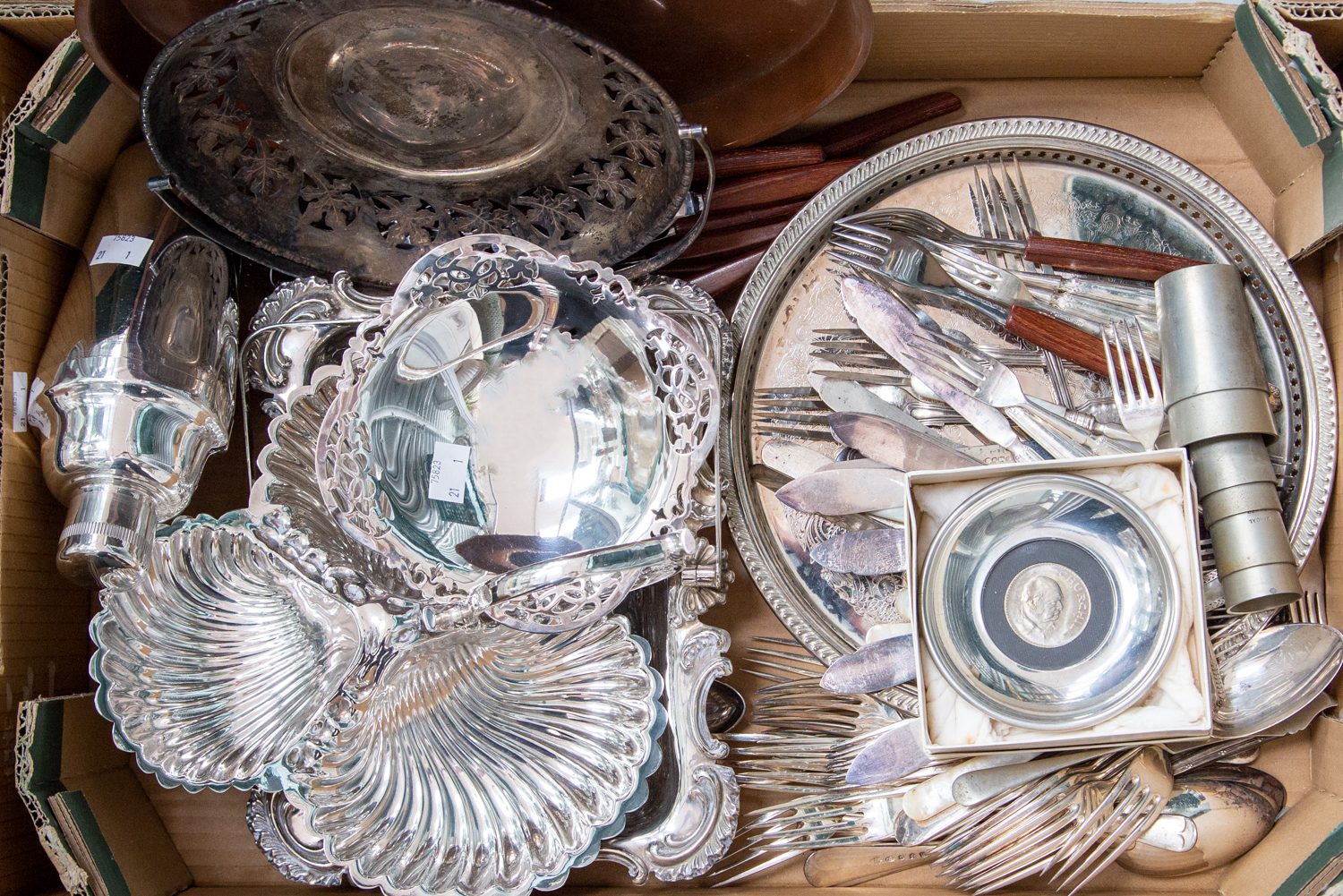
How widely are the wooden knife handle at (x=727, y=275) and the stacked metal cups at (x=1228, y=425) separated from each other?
342mm

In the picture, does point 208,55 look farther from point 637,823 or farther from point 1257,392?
point 1257,392

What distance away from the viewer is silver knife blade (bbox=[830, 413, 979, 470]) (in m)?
0.76

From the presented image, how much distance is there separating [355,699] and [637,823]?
0.79 feet

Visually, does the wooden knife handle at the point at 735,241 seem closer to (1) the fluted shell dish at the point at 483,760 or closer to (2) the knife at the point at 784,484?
(2) the knife at the point at 784,484

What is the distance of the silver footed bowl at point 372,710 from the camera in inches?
28.0

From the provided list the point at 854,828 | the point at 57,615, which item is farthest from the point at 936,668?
Result: the point at 57,615

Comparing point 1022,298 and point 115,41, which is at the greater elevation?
point 115,41

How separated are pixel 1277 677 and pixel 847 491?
0.36 metres

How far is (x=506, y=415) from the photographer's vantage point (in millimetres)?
774

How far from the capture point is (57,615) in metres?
0.82

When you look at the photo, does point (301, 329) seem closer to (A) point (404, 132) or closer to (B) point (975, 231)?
(A) point (404, 132)

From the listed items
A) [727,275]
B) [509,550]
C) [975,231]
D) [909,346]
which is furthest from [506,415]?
[975,231]

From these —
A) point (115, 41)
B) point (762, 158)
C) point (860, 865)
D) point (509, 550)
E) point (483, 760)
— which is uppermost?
point (115, 41)

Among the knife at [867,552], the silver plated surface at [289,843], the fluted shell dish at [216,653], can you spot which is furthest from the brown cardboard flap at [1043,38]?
the silver plated surface at [289,843]
